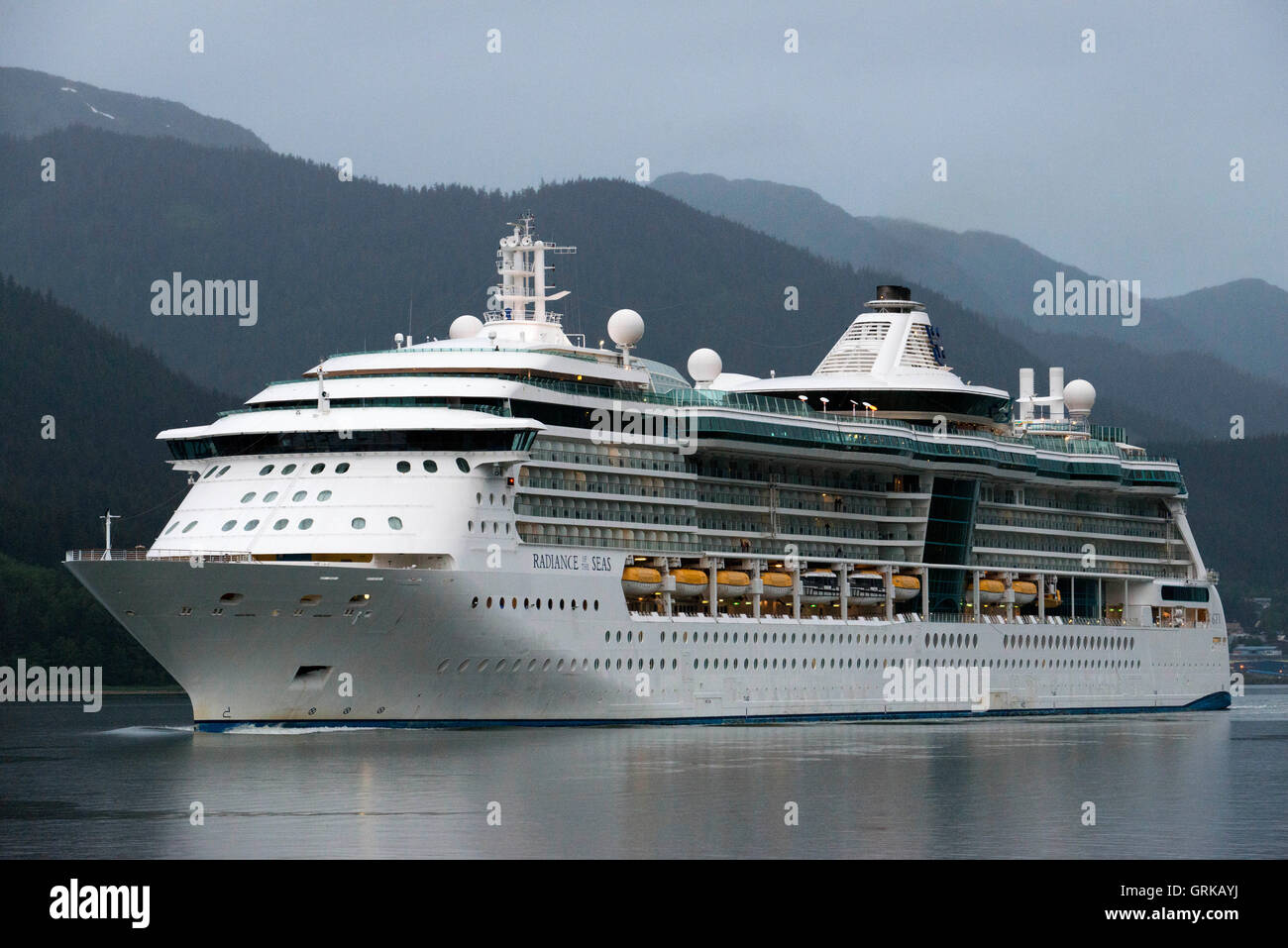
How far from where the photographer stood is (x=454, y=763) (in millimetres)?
45344

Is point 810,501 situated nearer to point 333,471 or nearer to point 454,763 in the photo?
point 333,471

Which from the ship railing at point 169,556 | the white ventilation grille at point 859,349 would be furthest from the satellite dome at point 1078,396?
the ship railing at point 169,556

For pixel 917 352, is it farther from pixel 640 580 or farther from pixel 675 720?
pixel 675 720

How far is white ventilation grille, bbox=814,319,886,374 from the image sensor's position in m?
75.7

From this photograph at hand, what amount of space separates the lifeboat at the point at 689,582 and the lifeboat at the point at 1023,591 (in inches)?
707

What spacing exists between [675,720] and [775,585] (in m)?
7.44

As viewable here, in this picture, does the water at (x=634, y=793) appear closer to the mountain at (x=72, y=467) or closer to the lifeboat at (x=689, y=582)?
the lifeboat at (x=689, y=582)

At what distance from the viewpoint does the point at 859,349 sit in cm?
7606

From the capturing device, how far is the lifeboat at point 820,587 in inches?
2650

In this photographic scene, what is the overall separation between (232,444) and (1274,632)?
152854 millimetres

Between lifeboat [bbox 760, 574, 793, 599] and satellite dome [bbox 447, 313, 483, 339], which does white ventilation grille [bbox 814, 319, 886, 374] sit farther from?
satellite dome [bbox 447, 313, 483, 339]

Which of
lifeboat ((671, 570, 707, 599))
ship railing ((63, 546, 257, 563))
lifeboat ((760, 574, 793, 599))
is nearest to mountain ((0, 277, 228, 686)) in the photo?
lifeboat ((760, 574, 793, 599))

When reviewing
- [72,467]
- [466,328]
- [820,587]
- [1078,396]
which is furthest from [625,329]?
[72,467]

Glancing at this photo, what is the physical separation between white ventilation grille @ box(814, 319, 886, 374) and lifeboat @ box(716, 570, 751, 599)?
13.5m
